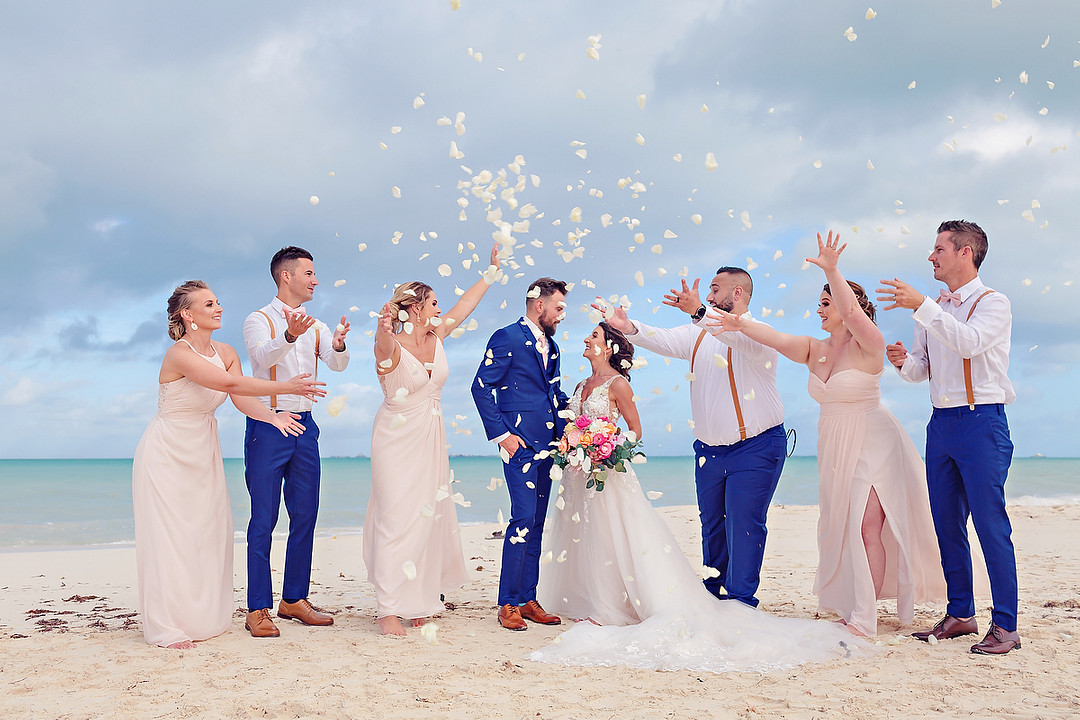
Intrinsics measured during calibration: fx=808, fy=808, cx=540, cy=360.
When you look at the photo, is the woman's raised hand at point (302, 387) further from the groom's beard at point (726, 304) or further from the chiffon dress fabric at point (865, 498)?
the chiffon dress fabric at point (865, 498)

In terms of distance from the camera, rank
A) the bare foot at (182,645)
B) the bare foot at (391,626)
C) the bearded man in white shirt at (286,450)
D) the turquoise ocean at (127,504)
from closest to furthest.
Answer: the bare foot at (182,645)
the bare foot at (391,626)
the bearded man in white shirt at (286,450)
the turquoise ocean at (127,504)

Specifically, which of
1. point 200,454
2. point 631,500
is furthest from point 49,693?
point 631,500

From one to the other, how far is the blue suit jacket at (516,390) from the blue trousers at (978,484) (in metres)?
2.62

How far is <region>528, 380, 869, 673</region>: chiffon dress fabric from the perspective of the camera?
479 cm

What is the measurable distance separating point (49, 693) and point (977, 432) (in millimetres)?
5569

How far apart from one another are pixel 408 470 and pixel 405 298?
1.21 metres

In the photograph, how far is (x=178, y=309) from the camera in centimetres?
545

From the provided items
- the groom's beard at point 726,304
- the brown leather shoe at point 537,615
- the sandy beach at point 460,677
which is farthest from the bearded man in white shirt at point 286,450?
the groom's beard at point 726,304

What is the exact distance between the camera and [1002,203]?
220 inches

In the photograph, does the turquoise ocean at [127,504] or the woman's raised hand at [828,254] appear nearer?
the woman's raised hand at [828,254]

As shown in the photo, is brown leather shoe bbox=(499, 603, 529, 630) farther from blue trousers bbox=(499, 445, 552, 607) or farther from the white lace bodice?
the white lace bodice

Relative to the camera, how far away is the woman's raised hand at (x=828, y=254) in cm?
493

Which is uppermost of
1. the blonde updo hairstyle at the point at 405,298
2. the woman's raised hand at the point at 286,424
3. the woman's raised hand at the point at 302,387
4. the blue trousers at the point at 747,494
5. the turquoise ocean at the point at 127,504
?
the blonde updo hairstyle at the point at 405,298

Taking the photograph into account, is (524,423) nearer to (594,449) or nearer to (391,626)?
(594,449)
